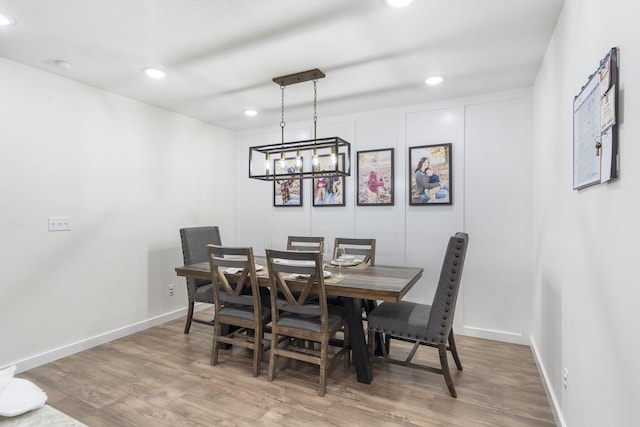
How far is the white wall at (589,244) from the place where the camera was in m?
1.04

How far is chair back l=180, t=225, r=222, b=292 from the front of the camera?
342cm

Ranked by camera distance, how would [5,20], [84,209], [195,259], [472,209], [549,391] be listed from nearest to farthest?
[5,20] < [549,391] < [84,209] < [472,209] < [195,259]

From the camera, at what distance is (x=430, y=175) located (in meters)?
3.55

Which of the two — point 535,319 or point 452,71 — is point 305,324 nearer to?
point 535,319

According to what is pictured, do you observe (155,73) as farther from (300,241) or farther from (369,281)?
(369,281)

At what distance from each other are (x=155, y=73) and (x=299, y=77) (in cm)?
122

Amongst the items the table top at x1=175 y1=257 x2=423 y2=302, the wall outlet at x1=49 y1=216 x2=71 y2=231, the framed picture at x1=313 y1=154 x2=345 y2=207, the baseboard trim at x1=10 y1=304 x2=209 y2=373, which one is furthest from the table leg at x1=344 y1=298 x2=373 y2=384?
the wall outlet at x1=49 y1=216 x2=71 y2=231

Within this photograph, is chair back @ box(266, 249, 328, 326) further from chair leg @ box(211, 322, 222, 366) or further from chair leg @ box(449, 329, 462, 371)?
chair leg @ box(449, 329, 462, 371)

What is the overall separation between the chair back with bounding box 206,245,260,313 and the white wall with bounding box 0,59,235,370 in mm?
1323

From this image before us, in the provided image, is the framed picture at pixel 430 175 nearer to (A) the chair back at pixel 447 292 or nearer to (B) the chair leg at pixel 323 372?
(A) the chair back at pixel 447 292

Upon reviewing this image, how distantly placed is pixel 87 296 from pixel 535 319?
406 centimetres

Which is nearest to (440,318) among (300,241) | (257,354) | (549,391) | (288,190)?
(549,391)

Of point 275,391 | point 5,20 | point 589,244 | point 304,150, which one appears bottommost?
point 275,391

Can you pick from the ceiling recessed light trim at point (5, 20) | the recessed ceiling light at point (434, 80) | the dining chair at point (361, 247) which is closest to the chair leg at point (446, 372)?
the dining chair at point (361, 247)
